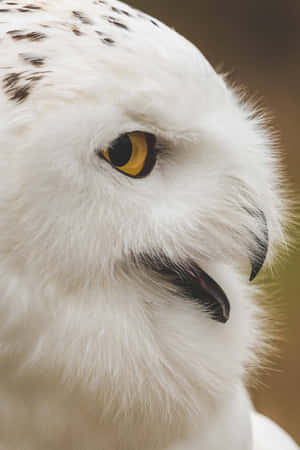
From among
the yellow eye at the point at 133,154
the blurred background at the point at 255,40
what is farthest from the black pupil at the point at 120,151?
the blurred background at the point at 255,40

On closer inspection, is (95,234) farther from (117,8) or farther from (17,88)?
(117,8)

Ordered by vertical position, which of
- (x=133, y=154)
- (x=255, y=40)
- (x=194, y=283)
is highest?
(x=133, y=154)

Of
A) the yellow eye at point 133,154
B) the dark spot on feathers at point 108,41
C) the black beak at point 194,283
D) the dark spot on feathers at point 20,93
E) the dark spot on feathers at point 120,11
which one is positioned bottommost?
the black beak at point 194,283

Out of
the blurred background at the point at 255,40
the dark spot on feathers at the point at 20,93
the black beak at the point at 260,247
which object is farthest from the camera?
the blurred background at the point at 255,40

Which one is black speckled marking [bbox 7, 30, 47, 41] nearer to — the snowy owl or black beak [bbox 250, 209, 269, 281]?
the snowy owl

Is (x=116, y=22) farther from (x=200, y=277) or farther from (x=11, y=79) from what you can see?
(x=200, y=277)

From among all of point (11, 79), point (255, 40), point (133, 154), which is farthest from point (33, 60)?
point (255, 40)

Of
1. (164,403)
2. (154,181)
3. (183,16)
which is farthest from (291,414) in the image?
(183,16)

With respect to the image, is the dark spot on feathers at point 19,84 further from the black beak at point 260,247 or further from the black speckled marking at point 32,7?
the black beak at point 260,247
